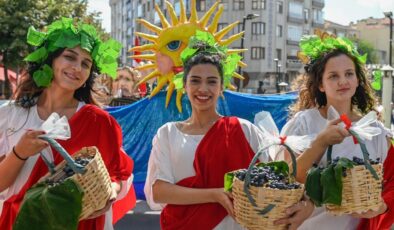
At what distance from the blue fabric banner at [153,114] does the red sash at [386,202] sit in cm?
361

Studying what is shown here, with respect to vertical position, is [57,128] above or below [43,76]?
below

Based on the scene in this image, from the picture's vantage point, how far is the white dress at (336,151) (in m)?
2.60

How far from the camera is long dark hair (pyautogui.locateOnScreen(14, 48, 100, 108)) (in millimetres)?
2721

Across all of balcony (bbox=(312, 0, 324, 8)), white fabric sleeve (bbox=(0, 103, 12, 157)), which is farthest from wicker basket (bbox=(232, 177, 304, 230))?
balcony (bbox=(312, 0, 324, 8))

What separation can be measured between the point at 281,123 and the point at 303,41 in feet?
11.1

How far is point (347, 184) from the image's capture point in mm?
2195

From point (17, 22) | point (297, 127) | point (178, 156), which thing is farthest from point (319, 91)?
point (17, 22)

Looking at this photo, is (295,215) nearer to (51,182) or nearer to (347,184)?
(347,184)

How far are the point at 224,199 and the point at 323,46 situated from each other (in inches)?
43.4

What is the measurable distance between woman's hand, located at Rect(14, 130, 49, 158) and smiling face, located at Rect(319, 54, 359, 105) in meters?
1.46

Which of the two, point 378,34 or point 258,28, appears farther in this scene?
point 378,34

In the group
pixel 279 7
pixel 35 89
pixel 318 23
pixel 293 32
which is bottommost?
pixel 35 89

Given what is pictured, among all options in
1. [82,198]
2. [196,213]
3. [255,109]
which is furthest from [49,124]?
[255,109]

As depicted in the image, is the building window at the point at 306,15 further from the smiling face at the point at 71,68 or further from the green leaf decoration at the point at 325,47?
the smiling face at the point at 71,68
